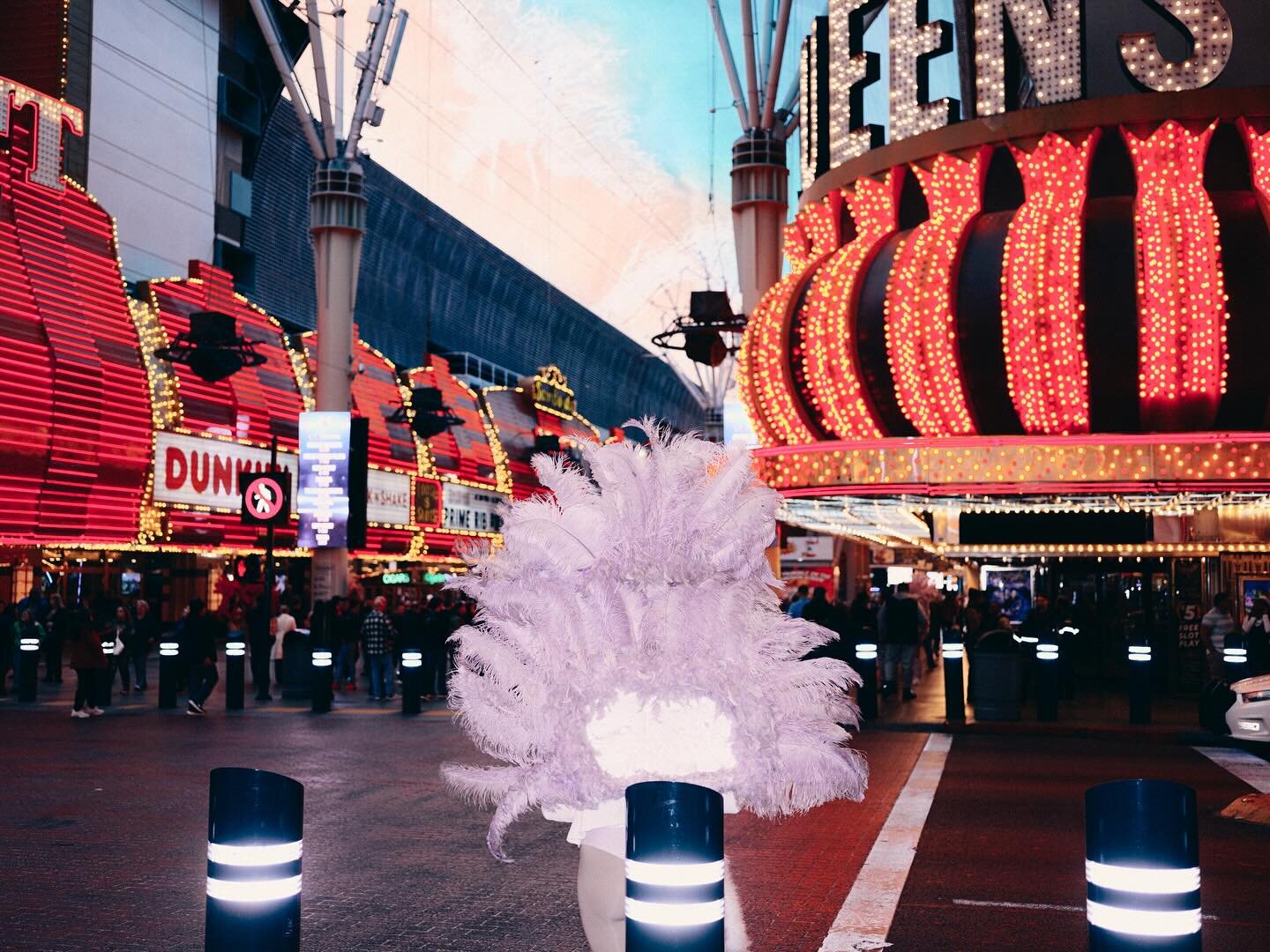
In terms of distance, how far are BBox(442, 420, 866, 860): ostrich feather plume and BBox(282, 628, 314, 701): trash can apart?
17050 millimetres

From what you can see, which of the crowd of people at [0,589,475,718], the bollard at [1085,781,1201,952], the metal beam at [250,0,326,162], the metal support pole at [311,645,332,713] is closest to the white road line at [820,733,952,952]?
the bollard at [1085,781,1201,952]

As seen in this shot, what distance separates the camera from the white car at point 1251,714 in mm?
13594

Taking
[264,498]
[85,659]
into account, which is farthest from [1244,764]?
[264,498]

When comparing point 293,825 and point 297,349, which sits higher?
point 297,349

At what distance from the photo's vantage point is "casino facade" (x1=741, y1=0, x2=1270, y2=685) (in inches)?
749

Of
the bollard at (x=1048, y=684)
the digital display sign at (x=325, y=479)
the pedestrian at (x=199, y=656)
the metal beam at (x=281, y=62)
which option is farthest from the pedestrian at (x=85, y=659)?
the metal beam at (x=281, y=62)

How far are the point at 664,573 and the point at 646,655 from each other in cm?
24

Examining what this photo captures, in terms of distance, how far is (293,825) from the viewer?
4562 mm

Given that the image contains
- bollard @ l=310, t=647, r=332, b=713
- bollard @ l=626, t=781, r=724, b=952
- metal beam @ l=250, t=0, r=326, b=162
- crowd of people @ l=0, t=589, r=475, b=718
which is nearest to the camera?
bollard @ l=626, t=781, r=724, b=952

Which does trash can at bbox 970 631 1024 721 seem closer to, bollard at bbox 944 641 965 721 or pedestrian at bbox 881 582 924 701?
bollard at bbox 944 641 965 721

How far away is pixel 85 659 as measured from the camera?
58.3ft

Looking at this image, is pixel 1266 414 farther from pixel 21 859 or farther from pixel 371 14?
pixel 371 14

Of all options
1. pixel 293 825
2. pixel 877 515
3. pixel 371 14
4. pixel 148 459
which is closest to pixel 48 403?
pixel 148 459

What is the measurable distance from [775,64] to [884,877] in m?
21.7
